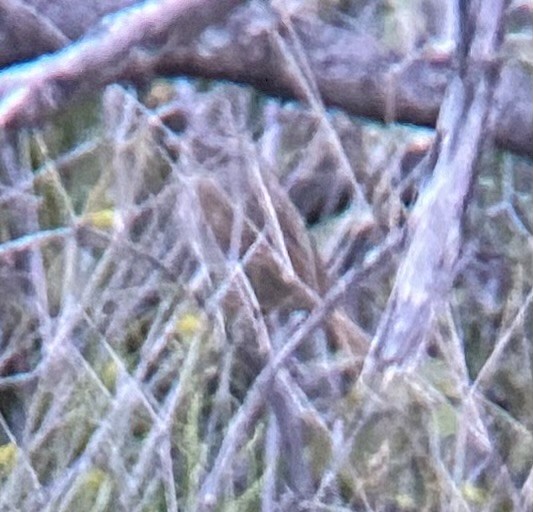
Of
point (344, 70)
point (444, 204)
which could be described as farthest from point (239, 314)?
point (444, 204)

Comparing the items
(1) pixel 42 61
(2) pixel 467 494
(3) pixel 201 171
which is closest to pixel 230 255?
(3) pixel 201 171

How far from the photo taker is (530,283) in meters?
1.44

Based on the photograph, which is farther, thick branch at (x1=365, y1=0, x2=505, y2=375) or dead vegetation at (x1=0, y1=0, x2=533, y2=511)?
dead vegetation at (x1=0, y1=0, x2=533, y2=511)

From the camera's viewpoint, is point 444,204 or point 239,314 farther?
point 239,314

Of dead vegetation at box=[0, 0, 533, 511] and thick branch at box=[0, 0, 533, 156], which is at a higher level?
thick branch at box=[0, 0, 533, 156]

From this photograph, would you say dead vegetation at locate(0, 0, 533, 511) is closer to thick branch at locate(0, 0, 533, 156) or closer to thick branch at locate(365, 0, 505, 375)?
thick branch at locate(0, 0, 533, 156)

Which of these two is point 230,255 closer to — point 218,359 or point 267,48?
point 218,359

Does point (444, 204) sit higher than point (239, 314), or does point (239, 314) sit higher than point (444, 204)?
point (444, 204)

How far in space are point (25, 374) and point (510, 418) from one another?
1.96 ft

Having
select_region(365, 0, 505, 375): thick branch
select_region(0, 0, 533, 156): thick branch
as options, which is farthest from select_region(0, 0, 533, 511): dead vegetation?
select_region(365, 0, 505, 375): thick branch

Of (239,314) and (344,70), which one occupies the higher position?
(344,70)

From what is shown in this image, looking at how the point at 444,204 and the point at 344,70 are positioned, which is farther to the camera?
the point at 344,70

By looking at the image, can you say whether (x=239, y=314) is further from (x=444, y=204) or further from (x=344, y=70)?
(x=444, y=204)

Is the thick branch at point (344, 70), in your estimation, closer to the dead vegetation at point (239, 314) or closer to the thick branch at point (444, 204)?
the dead vegetation at point (239, 314)
